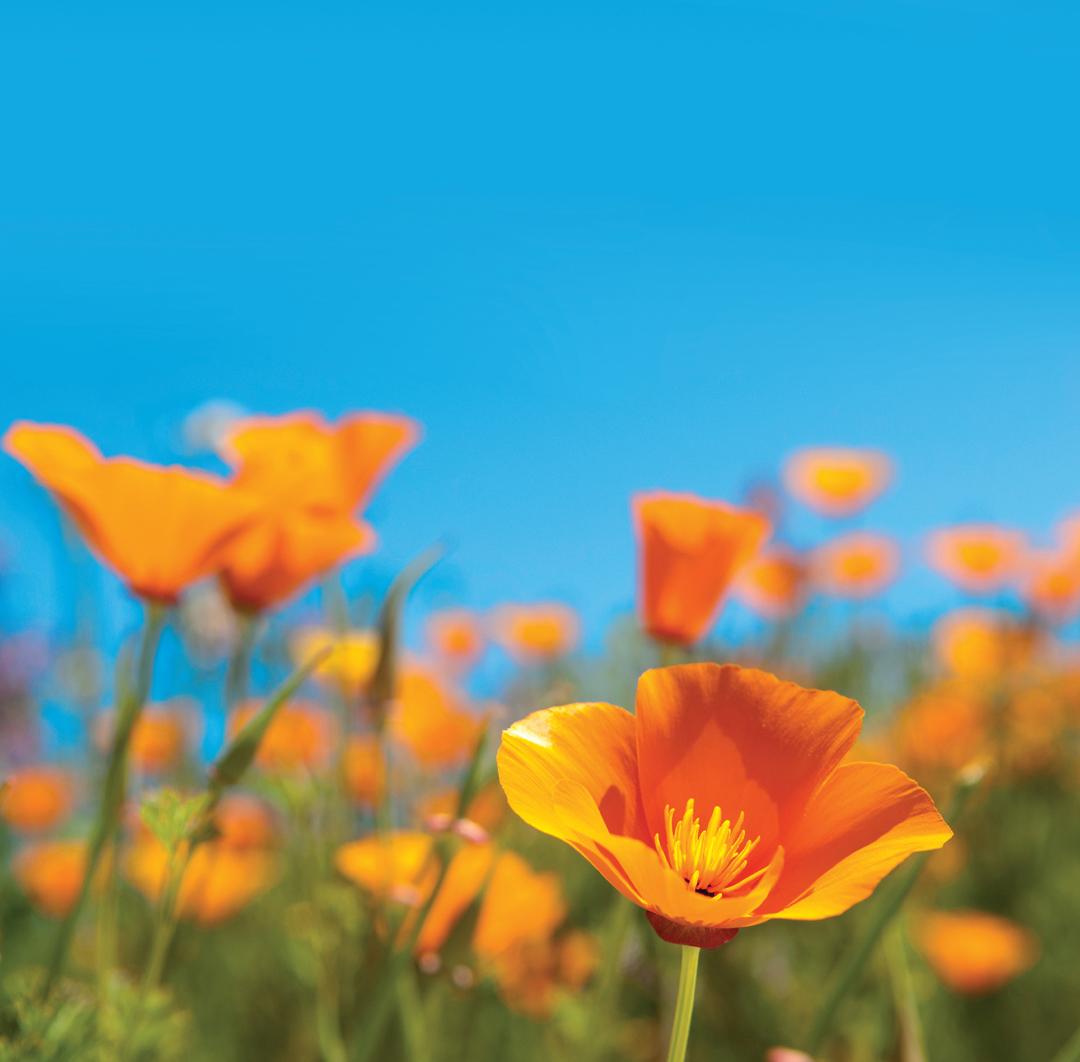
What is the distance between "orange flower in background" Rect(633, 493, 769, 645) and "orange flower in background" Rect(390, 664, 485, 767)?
0.81m

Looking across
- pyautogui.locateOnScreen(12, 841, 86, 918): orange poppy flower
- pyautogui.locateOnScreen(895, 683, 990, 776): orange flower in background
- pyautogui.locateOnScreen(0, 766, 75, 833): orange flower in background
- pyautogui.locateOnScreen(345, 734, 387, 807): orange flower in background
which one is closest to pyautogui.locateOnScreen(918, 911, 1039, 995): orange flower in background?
pyautogui.locateOnScreen(895, 683, 990, 776): orange flower in background

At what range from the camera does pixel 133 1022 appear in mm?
874

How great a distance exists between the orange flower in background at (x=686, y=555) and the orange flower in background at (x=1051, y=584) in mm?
2694

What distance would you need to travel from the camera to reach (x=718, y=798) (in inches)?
26.1

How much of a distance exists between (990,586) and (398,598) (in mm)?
2809

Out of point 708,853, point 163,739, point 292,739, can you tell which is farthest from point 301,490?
point 163,739

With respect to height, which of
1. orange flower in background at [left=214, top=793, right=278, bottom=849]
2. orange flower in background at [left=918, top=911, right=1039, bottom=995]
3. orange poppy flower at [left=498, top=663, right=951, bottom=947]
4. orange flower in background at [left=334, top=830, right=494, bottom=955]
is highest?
orange poppy flower at [left=498, top=663, right=951, bottom=947]

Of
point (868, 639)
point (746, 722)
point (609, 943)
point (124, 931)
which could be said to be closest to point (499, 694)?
point (868, 639)

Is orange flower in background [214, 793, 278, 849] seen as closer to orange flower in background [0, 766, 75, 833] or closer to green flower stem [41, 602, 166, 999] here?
orange flower in background [0, 766, 75, 833]

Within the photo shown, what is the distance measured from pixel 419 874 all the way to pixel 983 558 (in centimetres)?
282

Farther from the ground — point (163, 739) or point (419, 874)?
point (419, 874)

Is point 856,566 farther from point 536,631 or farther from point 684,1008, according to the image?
point 684,1008

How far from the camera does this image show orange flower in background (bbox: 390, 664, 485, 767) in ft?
6.36

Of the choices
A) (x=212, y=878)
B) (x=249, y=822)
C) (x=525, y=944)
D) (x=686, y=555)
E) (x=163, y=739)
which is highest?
(x=686, y=555)
